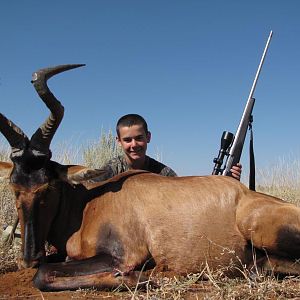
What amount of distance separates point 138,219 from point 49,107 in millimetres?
1466

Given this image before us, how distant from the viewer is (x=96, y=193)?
5113mm

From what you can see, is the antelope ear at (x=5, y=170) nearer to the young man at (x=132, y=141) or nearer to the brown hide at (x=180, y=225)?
the brown hide at (x=180, y=225)

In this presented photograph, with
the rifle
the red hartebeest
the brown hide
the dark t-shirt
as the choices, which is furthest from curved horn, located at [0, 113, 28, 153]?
the rifle

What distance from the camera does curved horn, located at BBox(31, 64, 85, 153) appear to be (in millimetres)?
4781

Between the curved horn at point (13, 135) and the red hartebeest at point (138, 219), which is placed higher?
the curved horn at point (13, 135)

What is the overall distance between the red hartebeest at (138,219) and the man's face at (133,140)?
4.91 feet

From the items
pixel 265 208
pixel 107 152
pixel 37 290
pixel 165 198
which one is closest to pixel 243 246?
pixel 265 208

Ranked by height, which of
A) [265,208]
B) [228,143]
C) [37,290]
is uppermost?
[228,143]

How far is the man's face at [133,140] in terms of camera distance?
21.4ft

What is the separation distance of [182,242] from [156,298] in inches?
50.5

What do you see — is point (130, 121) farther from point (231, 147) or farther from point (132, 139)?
point (231, 147)

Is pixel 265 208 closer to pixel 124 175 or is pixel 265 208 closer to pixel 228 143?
pixel 124 175

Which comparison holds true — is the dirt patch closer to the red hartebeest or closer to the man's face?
the red hartebeest

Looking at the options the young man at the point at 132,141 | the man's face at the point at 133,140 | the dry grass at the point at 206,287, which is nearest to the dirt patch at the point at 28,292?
the dry grass at the point at 206,287
